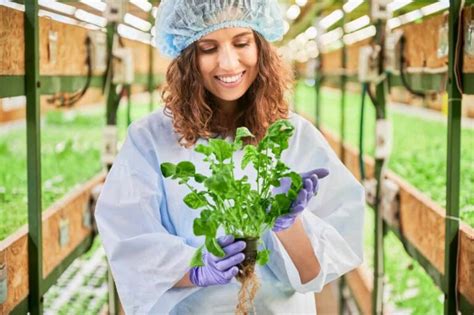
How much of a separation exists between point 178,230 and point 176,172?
474 millimetres

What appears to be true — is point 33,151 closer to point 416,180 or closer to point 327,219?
point 327,219

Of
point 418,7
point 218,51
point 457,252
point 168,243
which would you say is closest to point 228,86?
point 218,51

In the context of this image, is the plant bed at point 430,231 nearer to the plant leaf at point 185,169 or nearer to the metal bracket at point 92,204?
the plant leaf at point 185,169

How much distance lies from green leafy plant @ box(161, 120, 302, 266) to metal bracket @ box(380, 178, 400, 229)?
2081 millimetres

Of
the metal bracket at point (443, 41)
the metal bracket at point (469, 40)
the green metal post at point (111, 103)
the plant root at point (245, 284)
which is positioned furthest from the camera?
the green metal post at point (111, 103)

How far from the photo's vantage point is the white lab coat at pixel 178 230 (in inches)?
97.6

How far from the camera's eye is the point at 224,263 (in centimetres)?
224

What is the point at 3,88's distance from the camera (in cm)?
271

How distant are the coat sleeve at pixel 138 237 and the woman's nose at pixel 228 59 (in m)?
0.35

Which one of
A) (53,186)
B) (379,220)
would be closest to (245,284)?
(379,220)

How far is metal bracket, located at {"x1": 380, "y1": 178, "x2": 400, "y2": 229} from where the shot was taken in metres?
4.30

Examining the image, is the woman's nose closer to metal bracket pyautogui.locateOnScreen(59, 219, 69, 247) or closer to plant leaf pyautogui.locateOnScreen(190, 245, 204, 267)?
plant leaf pyautogui.locateOnScreen(190, 245, 204, 267)

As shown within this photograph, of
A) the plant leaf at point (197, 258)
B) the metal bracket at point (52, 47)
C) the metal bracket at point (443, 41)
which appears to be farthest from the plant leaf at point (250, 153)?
the metal bracket at point (52, 47)

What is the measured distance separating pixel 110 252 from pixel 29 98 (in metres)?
0.75
